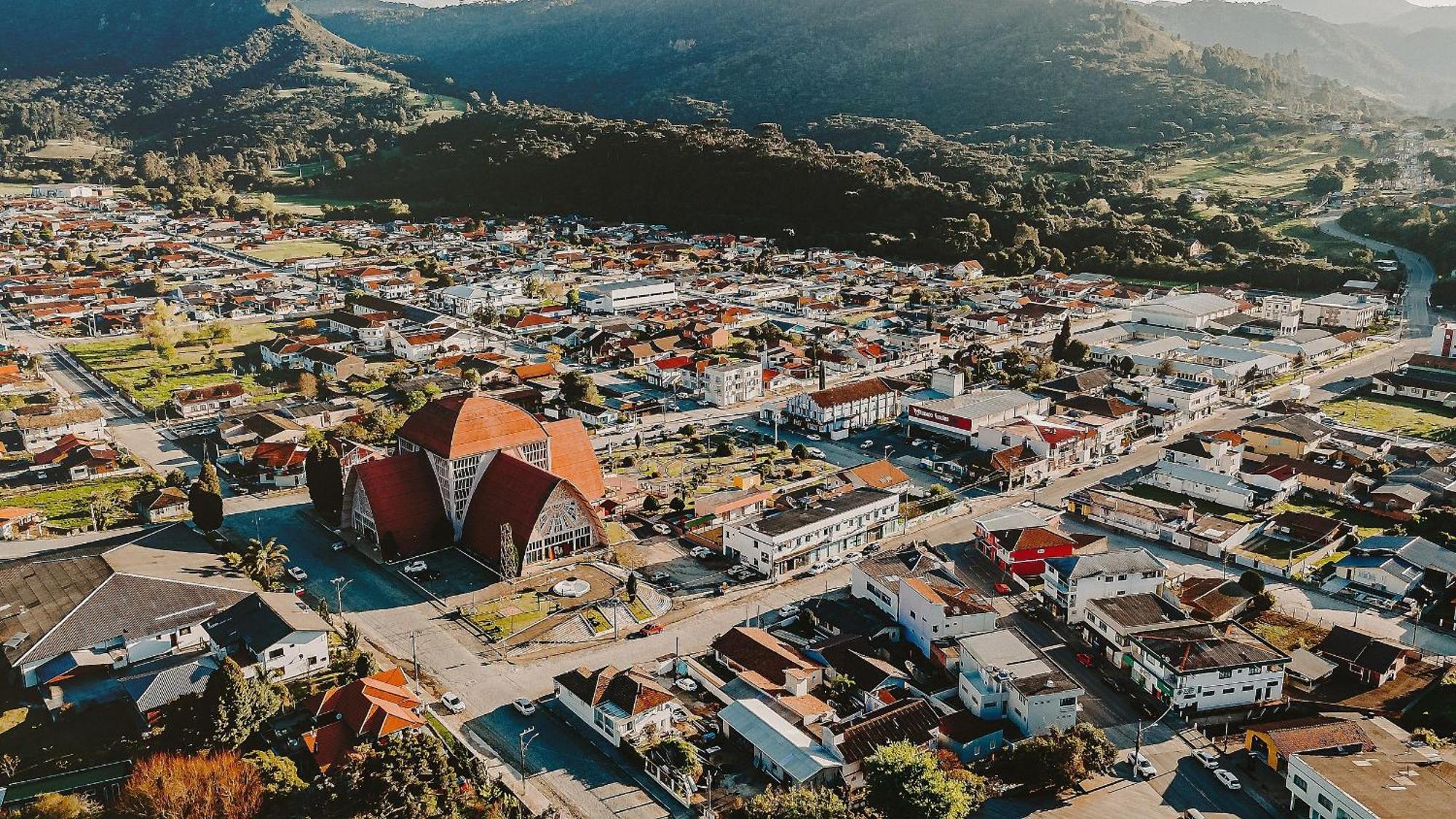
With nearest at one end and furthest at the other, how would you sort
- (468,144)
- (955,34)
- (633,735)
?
(633,735) < (468,144) < (955,34)

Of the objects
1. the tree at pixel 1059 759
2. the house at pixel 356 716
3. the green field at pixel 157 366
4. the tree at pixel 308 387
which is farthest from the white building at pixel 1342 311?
the green field at pixel 157 366

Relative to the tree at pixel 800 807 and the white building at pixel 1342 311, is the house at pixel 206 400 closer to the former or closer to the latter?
the tree at pixel 800 807

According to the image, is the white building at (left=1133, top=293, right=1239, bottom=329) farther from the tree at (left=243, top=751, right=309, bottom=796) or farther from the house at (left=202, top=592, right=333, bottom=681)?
the tree at (left=243, top=751, right=309, bottom=796)

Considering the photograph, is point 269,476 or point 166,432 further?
point 166,432

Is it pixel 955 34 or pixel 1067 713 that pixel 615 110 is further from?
pixel 1067 713

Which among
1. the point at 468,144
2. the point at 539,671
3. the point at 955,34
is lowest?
the point at 539,671

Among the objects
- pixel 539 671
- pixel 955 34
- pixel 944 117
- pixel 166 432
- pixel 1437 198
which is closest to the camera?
pixel 539 671

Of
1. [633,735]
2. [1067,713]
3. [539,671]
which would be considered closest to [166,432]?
[539,671]

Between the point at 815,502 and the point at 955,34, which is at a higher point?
the point at 955,34
